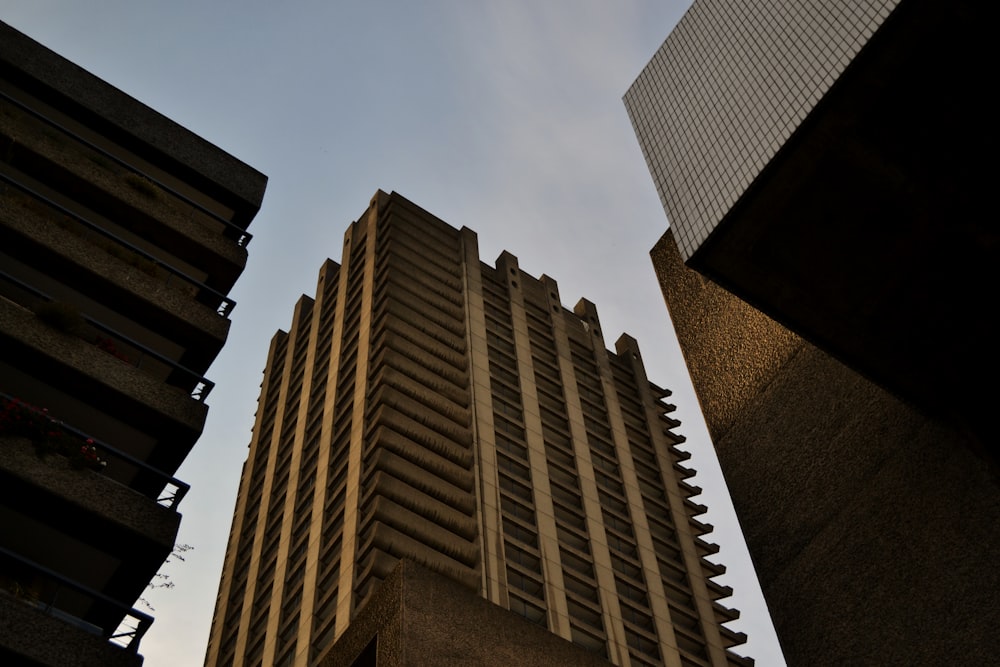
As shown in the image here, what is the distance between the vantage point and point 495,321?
7831cm

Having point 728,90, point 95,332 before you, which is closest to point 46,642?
point 95,332

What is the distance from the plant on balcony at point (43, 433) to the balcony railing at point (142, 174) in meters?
8.67

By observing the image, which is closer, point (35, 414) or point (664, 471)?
point (35, 414)

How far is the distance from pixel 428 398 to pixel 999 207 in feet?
186

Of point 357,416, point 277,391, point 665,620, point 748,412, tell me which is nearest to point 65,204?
point 748,412

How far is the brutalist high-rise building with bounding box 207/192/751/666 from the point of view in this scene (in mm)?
55062

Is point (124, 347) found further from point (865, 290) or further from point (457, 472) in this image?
point (457, 472)

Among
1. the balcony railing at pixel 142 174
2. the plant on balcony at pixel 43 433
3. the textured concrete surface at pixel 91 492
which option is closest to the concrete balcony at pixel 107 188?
the balcony railing at pixel 142 174

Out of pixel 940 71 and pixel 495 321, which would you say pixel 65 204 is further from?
pixel 495 321

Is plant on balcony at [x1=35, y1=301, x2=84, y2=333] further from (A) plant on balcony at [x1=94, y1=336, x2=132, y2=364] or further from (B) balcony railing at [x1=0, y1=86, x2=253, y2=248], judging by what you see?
(B) balcony railing at [x1=0, y1=86, x2=253, y2=248]

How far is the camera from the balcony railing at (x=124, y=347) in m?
23.0

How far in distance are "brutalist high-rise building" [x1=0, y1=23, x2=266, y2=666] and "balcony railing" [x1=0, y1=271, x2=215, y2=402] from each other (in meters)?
0.05

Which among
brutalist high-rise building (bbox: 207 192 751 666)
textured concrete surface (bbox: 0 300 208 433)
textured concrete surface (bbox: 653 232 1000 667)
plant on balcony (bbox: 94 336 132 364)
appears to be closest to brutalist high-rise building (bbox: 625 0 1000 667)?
textured concrete surface (bbox: 653 232 1000 667)

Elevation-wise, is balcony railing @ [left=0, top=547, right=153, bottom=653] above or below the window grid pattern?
below
